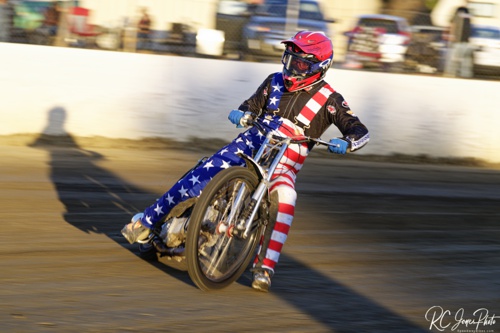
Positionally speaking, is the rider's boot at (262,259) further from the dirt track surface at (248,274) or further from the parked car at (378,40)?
the parked car at (378,40)

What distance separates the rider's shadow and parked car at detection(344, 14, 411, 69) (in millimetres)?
4908

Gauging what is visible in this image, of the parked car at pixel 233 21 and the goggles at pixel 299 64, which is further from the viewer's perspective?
the parked car at pixel 233 21

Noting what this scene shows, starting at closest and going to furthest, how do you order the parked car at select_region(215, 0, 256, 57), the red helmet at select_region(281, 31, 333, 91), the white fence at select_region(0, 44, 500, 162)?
the red helmet at select_region(281, 31, 333, 91)
the white fence at select_region(0, 44, 500, 162)
the parked car at select_region(215, 0, 256, 57)

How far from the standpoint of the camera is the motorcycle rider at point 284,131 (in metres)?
6.01

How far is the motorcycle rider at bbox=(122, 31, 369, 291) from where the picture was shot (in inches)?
237

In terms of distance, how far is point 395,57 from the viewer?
14414mm

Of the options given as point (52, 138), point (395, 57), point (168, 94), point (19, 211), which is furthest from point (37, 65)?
point (395, 57)

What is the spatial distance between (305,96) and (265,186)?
896mm

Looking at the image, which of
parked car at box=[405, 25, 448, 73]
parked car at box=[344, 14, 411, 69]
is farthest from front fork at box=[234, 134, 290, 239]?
parked car at box=[405, 25, 448, 73]

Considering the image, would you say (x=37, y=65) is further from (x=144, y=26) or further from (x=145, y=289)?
(x=145, y=289)

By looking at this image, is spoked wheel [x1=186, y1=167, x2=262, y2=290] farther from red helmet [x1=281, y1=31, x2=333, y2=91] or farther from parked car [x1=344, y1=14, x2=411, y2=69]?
parked car [x1=344, y1=14, x2=411, y2=69]

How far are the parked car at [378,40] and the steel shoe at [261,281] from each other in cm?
871

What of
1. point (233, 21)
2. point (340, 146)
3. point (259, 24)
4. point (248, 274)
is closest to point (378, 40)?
point (259, 24)

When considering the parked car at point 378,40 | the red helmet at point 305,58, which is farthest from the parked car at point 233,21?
the red helmet at point 305,58
